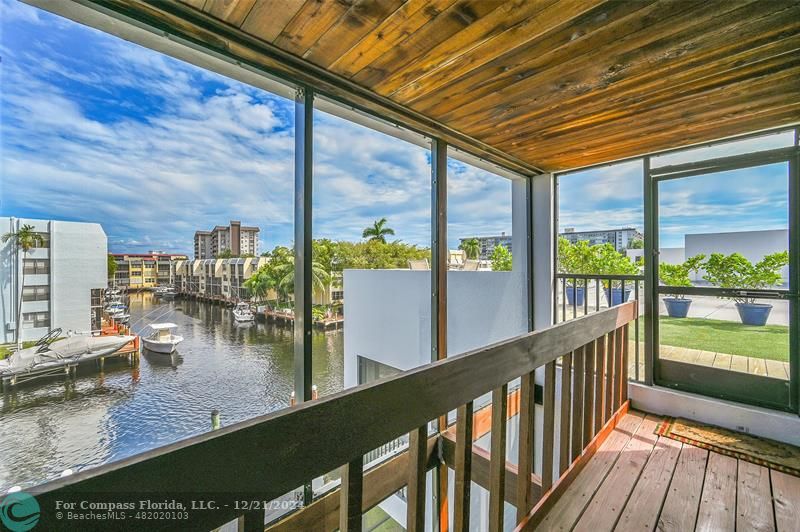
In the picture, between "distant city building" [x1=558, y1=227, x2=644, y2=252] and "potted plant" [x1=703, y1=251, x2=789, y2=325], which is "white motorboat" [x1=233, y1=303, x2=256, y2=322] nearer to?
"distant city building" [x1=558, y1=227, x2=644, y2=252]

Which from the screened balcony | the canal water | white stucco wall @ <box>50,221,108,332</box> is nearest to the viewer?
the screened balcony

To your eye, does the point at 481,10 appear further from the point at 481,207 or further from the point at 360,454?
the point at 481,207

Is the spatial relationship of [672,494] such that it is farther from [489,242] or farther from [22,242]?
[22,242]

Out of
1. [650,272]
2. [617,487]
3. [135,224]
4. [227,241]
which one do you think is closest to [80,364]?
[135,224]

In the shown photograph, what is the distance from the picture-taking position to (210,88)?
1654mm

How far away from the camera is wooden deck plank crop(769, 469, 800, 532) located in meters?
1.69

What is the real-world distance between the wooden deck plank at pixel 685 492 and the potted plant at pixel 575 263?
1.77m

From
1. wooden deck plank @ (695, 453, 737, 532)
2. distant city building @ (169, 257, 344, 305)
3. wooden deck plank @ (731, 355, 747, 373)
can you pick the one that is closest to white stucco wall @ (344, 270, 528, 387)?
distant city building @ (169, 257, 344, 305)

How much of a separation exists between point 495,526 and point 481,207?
2.67m

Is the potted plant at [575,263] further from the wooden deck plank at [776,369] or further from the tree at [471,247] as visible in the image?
the wooden deck plank at [776,369]

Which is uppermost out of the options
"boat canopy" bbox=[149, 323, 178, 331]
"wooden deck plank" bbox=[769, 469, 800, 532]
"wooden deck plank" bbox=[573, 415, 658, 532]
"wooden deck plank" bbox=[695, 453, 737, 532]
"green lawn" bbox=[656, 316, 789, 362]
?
"boat canopy" bbox=[149, 323, 178, 331]

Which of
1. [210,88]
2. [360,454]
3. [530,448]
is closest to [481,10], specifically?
[210,88]

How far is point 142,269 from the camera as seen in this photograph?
1.60 m

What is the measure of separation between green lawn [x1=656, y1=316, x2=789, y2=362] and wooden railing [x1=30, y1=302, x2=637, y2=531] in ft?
7.06
